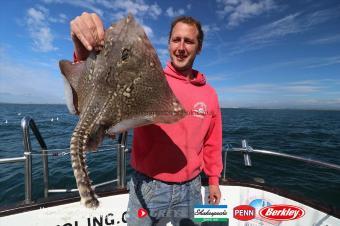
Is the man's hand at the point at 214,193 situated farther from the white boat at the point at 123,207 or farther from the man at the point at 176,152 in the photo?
the man at the point at 176,152

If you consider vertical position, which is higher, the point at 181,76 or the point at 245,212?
the point at 181,76

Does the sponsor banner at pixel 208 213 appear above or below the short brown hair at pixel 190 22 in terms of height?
below

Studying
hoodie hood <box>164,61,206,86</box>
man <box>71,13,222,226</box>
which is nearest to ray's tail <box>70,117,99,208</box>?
man <box>71,13,222,226</box>

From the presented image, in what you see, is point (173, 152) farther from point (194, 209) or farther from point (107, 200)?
point (107, 200)

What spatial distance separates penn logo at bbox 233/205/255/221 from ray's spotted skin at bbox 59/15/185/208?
3.24 metres

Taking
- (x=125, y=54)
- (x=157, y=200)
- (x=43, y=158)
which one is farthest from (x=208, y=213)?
(x=43, y=158)

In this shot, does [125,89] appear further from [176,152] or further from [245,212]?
[245,212]

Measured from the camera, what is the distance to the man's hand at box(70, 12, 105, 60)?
1.66m

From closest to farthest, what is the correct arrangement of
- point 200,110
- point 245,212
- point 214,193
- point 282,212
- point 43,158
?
Result: point 200,110
point 214,193
point 43,158
point 282,212
point 245,212

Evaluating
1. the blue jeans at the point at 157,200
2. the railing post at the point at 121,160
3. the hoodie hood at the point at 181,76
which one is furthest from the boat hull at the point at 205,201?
the hoodie hood at the point at 181,76

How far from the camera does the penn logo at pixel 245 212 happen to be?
425 centimetres

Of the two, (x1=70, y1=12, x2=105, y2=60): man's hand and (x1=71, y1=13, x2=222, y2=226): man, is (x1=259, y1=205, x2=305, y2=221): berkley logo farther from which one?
(x1=70, y1=12, x2=105, y2=60): man's hand

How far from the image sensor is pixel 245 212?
4270mm

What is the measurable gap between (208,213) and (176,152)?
39.4 inches
